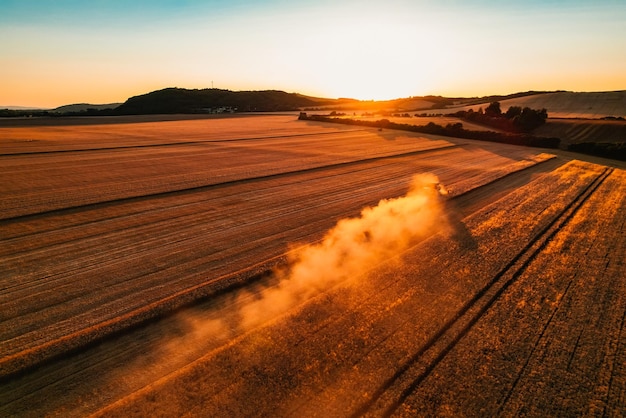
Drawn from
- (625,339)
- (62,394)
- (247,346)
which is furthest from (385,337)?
(62,394)

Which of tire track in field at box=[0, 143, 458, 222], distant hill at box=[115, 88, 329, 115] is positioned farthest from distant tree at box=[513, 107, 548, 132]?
distant hill at box=[115, 88, 329, 115]

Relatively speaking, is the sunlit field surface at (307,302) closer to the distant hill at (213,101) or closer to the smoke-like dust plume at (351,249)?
the smoke-like dust plume at (351,249)

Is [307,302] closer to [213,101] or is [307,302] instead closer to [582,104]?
[582,104]

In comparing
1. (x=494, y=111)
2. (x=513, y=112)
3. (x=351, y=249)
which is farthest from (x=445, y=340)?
(x=494, y=111)

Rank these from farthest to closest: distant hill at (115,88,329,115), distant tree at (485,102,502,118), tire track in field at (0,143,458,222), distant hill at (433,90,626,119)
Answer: distant hill at (115,88,329,115) < distant hill at (433,90,626,119) < distant tree at (485,102,502,118) < tire track in field at (0,143,458,222)

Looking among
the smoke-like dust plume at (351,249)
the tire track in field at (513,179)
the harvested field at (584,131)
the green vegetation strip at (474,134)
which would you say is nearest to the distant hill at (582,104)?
the harvested field at (584,131)

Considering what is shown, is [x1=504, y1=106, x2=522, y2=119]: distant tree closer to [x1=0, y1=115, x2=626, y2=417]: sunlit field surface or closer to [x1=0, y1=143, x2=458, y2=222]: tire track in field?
[x1=0, y1=143, x2=458, y2=222]: tire track in field
